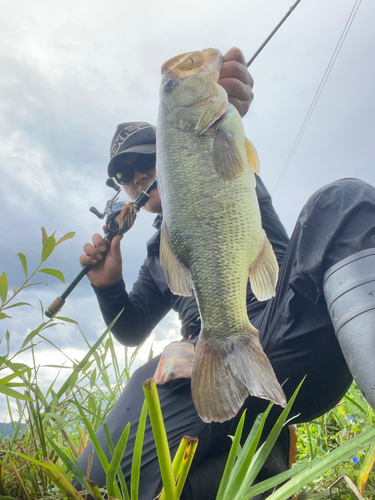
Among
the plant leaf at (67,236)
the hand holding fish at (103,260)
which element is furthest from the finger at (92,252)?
the plant leaf at (67,236)

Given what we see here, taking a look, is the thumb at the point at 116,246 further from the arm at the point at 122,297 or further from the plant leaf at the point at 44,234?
the plant leaf at the point at 44,234

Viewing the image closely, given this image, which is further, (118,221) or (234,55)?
(118,221)

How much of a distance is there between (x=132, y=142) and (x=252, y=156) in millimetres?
1846

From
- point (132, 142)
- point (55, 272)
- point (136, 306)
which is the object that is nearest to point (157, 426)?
point (55, 272)

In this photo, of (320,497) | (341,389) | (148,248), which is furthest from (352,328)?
(148,248)

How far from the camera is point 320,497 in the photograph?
55.9 inches

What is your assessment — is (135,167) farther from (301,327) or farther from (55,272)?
(301,327)

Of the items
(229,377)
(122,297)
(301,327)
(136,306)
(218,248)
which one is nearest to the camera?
(229,377)

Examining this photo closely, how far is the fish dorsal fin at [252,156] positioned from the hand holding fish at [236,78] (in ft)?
1.53

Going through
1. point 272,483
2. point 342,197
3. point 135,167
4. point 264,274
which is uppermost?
point 135,167

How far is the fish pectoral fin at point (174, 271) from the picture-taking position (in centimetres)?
133

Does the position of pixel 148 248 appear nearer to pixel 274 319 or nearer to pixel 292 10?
pixel 274 319

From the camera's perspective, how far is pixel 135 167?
306 cm

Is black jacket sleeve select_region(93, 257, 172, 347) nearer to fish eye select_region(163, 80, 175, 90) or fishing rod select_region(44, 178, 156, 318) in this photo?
fishing rod select_region(44, 178, 156, 318)
